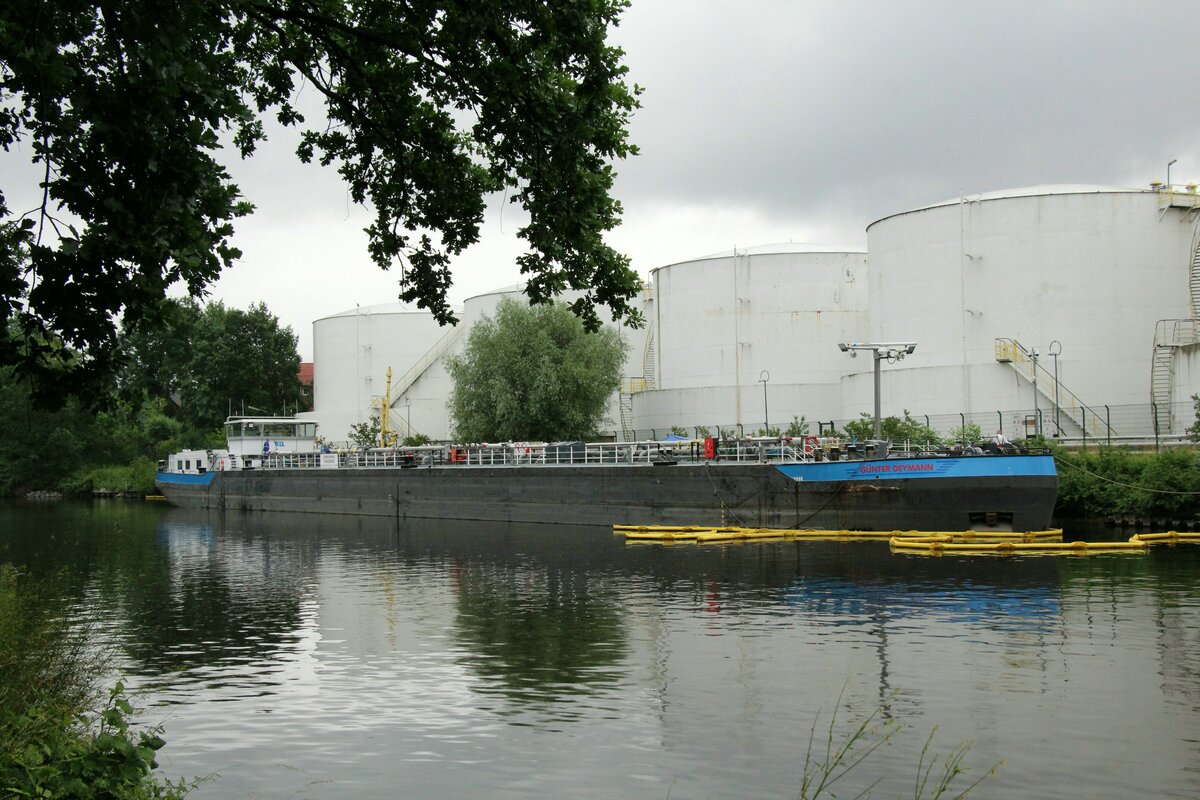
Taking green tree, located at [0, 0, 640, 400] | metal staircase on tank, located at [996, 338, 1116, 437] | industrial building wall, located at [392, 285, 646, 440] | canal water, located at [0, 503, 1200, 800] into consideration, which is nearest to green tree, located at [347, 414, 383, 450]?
industrial building wall, located at [392, 285, 646, 440]

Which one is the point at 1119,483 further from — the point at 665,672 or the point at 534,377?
the point at 534,377

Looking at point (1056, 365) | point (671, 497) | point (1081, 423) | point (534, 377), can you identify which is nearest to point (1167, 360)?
point (1056, 365)

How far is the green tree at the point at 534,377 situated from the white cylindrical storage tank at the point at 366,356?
2019 centimetres

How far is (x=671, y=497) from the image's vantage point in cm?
4322

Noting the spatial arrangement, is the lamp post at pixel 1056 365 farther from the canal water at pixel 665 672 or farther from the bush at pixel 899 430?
the canal water at pixel 665 672

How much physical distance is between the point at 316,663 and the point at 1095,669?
1244cm

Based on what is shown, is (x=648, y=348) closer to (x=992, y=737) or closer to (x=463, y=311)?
(x=463, y=311)

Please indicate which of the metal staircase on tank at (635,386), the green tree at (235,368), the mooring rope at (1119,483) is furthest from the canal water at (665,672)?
the green tree at (235,368)

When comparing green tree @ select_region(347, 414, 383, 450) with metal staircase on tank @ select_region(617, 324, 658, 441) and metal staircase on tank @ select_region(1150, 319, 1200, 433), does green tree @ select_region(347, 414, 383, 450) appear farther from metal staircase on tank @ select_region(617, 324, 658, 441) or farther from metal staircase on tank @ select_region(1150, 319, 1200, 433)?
metal staircase on tank @ select_region(1150, 319, 1200, 433)

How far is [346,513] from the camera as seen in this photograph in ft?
200

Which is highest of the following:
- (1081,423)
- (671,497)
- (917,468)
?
(1081,423)

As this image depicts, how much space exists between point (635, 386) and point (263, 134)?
59.5 metres

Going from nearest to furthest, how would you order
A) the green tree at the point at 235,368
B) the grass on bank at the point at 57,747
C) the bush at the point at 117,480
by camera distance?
the grass on bank at the point at 57,747 < the bush at the point at 117,480 < the green tree at the point at 235,368

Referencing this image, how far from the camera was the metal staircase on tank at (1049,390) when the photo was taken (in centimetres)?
4853
